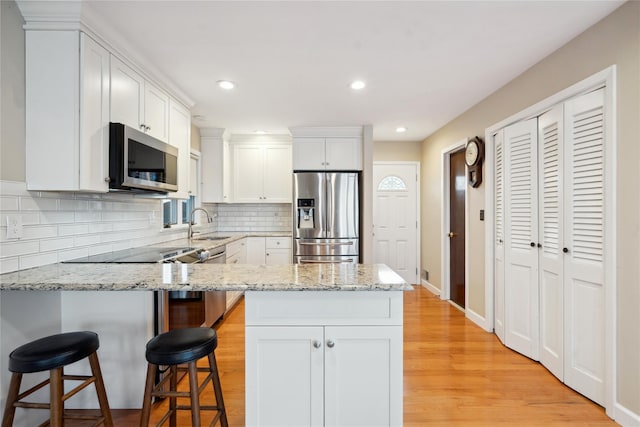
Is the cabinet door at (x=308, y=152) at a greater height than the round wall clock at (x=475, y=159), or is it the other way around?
the cabinet door at (x=308, y=152)

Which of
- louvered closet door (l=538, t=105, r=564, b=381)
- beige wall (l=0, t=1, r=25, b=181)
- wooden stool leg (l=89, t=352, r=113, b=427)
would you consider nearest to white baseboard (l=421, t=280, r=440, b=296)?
louvered closet door (l=538, t=105, r=564, b=381)

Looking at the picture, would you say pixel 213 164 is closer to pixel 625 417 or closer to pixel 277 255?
pixel 277 255

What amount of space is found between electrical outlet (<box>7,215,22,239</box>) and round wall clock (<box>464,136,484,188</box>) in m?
3.71

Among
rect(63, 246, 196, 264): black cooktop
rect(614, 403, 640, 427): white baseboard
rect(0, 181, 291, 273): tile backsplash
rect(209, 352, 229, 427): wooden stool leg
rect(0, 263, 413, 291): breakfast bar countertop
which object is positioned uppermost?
rect(0, 181, 291, 273): tile backsplash

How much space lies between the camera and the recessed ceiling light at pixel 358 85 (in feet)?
9.40

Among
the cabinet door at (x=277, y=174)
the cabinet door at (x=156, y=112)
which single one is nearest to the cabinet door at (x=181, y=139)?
the cabinet door at (x=156, y=112)

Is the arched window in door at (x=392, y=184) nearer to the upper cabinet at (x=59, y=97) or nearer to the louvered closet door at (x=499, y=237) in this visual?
the louvered closet door at (x=499, y=237)

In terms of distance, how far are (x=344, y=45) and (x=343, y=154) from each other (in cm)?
222

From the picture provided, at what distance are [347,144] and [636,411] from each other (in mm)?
3613

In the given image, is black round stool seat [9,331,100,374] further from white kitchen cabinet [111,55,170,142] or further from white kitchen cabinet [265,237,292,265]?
white kitchen cabinet [265,237,292,265]

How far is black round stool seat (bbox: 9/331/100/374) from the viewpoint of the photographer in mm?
1334

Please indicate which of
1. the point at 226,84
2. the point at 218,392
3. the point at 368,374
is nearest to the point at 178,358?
the point at 218,392

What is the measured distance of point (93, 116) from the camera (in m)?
1.94

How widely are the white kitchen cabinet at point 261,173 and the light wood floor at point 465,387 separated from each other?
2.11 metres
